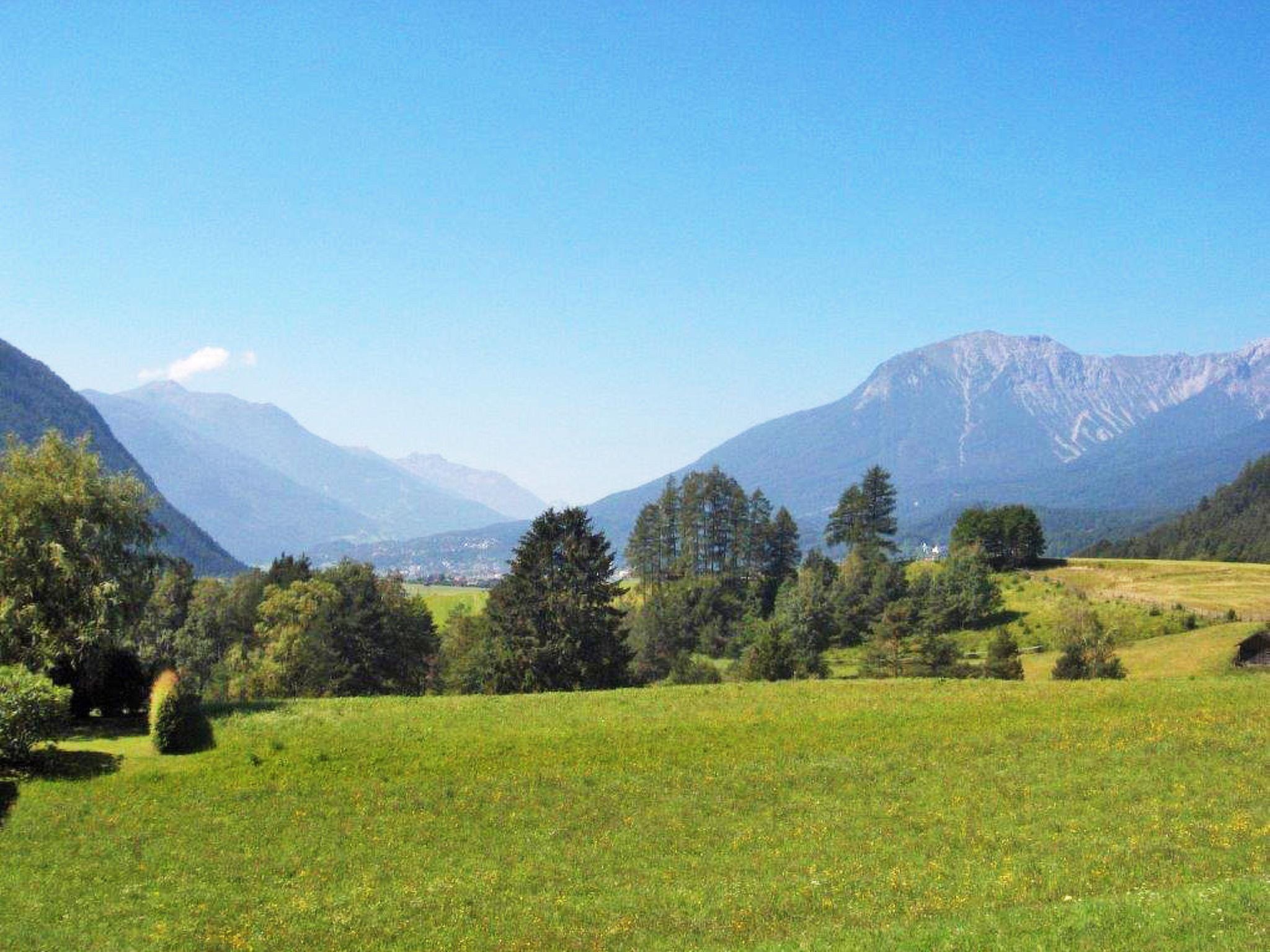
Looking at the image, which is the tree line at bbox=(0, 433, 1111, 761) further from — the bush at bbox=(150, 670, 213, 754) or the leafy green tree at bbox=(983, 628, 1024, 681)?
the bush at bbox=(150, 670, 213, 754)

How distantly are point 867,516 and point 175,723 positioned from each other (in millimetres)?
113265

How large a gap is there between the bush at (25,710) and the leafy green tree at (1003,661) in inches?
1978

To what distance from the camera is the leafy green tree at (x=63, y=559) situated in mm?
41281

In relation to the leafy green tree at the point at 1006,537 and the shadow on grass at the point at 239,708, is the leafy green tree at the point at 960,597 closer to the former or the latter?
the leafy green tree at the point at 1006,537

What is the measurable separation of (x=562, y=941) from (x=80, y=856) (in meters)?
15.7

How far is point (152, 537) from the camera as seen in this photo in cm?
4612

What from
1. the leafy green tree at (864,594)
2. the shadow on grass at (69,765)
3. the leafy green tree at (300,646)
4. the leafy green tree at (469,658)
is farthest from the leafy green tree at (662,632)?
the shadow on grass at (69,765)

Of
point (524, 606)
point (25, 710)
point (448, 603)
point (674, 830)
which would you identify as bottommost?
point (674, 830)

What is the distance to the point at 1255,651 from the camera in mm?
61438

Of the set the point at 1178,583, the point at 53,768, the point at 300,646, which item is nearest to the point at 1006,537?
the point at 1178,583

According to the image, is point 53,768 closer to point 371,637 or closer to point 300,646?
point 300,646

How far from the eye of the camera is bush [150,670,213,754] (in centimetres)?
3647

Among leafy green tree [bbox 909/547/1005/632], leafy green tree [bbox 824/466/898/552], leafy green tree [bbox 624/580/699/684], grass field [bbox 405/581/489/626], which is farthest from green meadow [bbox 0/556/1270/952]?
grass field [bbox 405/581/489/626]

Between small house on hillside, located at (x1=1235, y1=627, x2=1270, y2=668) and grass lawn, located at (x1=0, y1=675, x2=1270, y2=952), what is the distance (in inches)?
909
